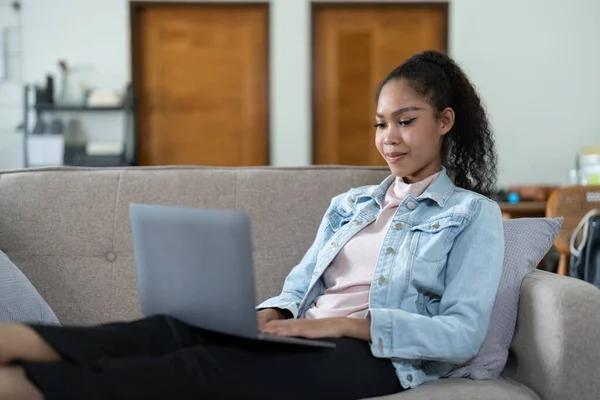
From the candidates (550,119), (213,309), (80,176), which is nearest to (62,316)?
(80,176)

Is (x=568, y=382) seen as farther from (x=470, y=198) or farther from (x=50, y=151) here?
(x=50, y=151)

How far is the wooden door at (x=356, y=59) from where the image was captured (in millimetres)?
5285

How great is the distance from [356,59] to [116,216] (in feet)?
11.9

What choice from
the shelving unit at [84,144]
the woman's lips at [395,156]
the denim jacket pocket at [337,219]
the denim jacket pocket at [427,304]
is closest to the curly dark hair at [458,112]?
the woman's lips at [395,156]

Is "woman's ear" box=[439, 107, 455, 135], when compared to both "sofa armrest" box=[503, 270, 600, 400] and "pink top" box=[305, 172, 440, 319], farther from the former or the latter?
"sofa armrest" box=[503, 270, 600, 400]

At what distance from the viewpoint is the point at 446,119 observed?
64.9 inches

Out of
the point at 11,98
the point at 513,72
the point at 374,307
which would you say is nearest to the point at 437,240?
the point at 374,307

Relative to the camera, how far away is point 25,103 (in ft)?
16.3

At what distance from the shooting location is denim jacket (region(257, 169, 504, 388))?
1.33 meters

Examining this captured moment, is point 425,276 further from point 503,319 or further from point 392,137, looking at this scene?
point 392,137

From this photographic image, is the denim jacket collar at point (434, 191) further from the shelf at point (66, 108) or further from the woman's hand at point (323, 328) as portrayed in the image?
the shelf at point (66, 108)

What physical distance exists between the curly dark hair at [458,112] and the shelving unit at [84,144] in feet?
11.6

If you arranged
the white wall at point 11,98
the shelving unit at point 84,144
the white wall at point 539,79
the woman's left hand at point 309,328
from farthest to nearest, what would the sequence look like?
the white wall at point 539,79, the white wall at point 11,98, the shelving unit at point 84,144, the woman's left hand at point 309,328

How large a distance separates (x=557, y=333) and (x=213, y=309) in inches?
24.4
